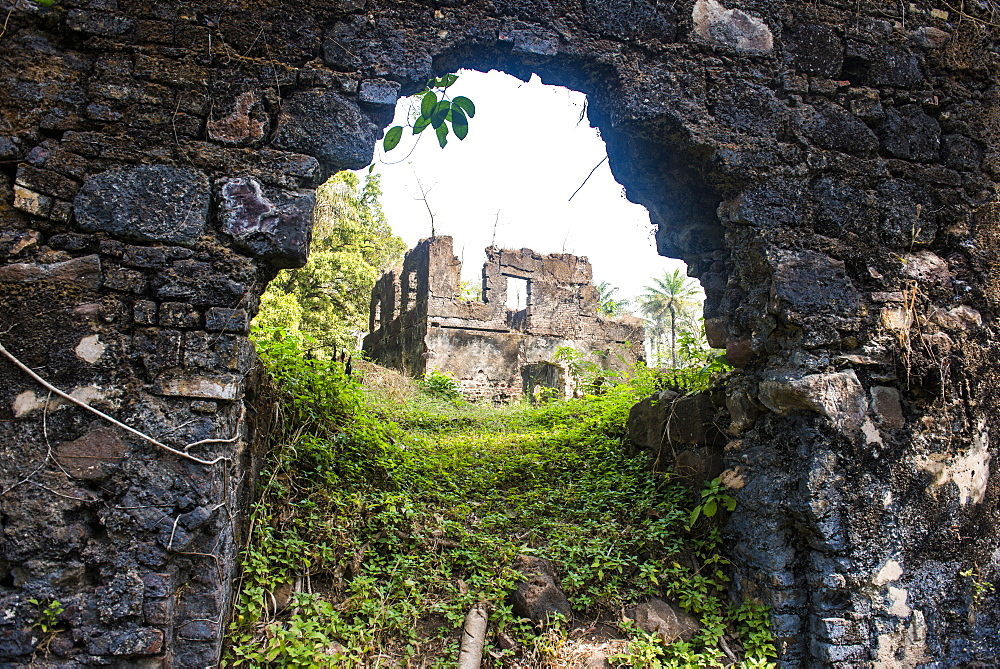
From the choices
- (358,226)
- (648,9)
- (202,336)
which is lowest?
(202,336)

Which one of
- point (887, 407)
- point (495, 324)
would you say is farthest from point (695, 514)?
point (495, 324)

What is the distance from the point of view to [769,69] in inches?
150

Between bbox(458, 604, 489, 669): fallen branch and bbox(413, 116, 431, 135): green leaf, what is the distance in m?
2.62

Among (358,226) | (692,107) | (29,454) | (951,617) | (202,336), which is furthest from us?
(358,226)

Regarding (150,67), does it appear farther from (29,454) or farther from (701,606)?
(701,606)

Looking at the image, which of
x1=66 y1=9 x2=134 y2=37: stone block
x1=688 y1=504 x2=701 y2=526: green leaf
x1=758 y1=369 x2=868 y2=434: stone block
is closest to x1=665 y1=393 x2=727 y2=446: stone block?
x1=688 y1=504 x2=701 y2=526: green leaf

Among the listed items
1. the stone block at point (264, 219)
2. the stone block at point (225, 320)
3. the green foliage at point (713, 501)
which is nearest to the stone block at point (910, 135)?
the green foliage at point (713, 501)

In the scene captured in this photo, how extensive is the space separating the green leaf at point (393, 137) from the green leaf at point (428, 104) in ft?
0.51

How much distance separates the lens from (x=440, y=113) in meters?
3.40

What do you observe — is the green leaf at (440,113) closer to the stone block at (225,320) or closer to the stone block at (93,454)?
the stone block at (225,320)

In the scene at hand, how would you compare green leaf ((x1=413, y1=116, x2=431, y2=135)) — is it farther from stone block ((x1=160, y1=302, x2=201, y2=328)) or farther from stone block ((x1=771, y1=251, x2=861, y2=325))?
stone block ((x1=771, y1=251, x2=861, y2=325))

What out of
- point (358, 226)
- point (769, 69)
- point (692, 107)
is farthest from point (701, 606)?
point (358, 226)

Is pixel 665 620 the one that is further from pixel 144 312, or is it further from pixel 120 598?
pixel 144 312

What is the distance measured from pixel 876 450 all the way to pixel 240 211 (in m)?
3.50
